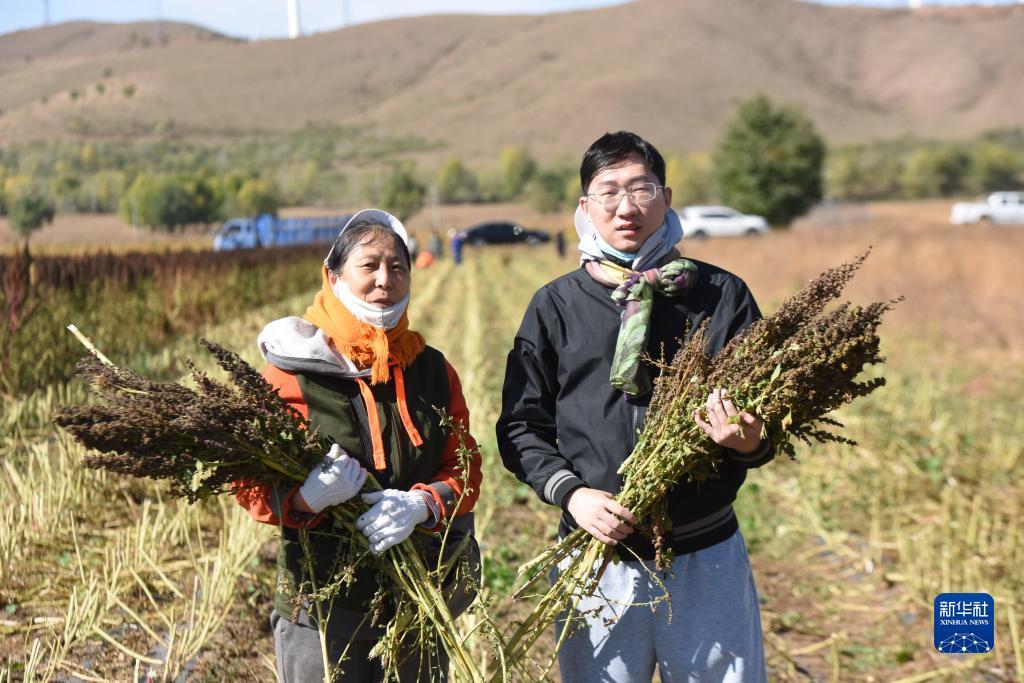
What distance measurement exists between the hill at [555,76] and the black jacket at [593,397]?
95.8 metres

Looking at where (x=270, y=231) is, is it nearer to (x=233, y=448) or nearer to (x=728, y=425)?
(x=233, y=448)

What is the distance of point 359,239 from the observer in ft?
7.54

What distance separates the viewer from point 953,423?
20.9 ft

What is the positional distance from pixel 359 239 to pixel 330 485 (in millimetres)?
608

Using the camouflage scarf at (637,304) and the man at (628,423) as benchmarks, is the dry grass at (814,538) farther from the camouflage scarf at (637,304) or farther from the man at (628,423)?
the camouflage scarf at (637,304)

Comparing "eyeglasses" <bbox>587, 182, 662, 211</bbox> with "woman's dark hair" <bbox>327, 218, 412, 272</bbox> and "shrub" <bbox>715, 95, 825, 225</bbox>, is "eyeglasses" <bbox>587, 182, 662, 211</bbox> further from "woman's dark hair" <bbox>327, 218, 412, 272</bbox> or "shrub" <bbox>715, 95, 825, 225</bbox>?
"shrub" <bbox>715, 95, 825, 225</bbox>

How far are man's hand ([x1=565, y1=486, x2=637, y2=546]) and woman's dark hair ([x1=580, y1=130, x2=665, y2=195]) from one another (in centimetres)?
76

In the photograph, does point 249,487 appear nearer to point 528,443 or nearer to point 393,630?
point 393,630

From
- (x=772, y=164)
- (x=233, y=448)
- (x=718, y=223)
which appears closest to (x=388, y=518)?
(x=233, y=448)

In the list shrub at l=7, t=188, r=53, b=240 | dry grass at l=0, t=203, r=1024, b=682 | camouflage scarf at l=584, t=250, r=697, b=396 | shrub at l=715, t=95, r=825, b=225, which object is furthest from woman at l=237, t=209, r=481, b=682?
shrub at l=715, t=95, r=825, b=225

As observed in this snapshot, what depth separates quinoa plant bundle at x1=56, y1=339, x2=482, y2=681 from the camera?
6.55 feet

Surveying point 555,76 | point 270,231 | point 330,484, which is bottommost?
point 330,484

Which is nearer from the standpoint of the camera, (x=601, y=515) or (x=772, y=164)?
(x=601, y=515)

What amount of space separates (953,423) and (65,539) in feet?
17.8
